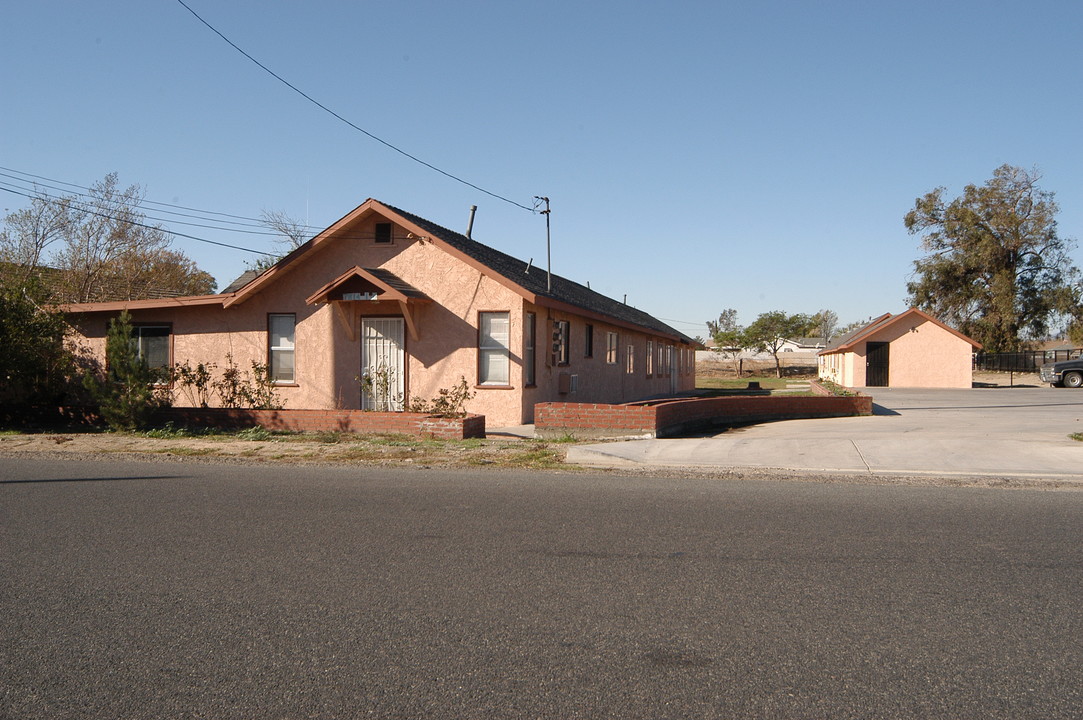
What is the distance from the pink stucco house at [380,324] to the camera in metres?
17.0

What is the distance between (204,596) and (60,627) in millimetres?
826

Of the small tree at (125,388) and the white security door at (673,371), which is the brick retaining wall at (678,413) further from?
the white security door at (673,371)

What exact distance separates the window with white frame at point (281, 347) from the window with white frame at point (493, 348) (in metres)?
4.59

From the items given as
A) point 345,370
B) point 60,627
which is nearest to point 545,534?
point 60,627

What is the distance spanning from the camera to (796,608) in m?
5.04

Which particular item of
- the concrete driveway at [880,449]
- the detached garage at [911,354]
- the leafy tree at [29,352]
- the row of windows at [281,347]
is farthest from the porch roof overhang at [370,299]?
the detached garage at [911,354]

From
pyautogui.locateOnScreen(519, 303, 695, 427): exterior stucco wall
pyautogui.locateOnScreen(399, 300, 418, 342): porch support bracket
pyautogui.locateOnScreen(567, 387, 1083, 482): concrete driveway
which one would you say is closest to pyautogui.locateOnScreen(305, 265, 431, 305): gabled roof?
pyautogui.locateOnScreen(399, 300, 418, 342): porch support bracket

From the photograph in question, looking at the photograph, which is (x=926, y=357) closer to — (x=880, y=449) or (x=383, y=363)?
(x=880, y=449)

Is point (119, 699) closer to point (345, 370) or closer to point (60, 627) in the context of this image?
point (60, 627)

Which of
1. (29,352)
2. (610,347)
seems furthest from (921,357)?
(29,352)

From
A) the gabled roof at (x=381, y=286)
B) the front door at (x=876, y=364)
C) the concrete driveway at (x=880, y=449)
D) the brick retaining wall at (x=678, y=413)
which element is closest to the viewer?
the concrete driveway at (x=880, y=449)

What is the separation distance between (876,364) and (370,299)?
34.2 m

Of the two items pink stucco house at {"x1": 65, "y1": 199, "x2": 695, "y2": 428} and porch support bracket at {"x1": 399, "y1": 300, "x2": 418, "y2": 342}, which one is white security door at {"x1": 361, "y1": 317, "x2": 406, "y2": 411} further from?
porch support bracket at {"x1": 399, "y1": 300, "x2": 418, "y2": 342}

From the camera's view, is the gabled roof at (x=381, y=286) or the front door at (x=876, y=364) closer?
the gabled roof at (x=381, y=286)
